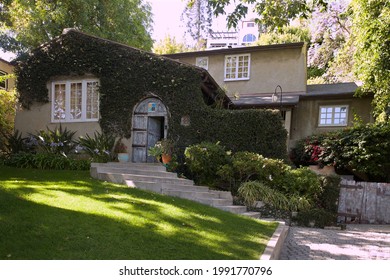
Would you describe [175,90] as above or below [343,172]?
above

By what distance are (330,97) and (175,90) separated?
8525mm

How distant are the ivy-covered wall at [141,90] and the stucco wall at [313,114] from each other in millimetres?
5249

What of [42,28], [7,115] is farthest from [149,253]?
[42,28]

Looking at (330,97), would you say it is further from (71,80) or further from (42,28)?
(42,28)

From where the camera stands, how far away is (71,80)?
13430 mm

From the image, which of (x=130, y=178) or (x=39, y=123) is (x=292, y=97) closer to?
(x=130, y=178)

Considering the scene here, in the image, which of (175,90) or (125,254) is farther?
(175,90)

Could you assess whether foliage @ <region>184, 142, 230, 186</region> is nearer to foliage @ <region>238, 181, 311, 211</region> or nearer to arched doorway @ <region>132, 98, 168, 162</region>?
foliage @ <region>238, 181, 311, 211</region>

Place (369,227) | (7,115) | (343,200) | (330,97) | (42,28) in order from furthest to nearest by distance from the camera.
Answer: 1. (42,28)
2. (330,97)
3. (7,115)
4. (343,200)
5. (369,227)

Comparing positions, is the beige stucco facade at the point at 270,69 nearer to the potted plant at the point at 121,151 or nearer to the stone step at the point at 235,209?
the potted plant at the point at 121,151

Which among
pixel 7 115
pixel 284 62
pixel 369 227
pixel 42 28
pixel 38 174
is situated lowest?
pixel 369 227

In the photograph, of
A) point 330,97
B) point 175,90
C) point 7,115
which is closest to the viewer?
point 175,90

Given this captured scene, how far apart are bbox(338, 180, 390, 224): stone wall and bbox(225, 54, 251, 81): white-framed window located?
9.14 m

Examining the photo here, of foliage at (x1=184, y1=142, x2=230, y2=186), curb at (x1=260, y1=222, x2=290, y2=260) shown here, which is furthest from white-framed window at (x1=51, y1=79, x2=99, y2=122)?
curb at (x1=260, y1=222, x2=290, y2=260)
